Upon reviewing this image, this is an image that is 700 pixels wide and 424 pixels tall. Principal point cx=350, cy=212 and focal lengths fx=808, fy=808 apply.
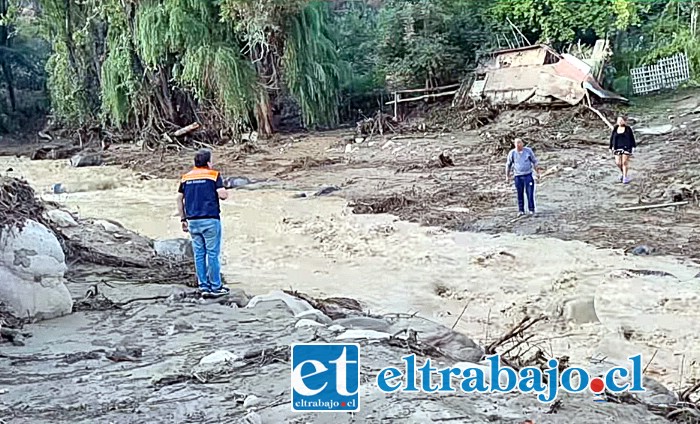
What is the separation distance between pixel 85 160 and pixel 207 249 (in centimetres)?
1963

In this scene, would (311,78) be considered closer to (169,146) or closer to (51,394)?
(169,146)

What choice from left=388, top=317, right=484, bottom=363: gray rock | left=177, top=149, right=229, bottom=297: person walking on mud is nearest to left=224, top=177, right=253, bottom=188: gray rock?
left=177, top=149, right=229, bottom=297: person walking on mud

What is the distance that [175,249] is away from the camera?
38.4 feet

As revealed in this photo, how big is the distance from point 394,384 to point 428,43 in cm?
2386

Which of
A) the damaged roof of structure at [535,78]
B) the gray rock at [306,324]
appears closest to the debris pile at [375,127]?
the damaged roof of structure at [535,78]

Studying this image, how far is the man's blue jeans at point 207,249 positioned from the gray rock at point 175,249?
2.80 m

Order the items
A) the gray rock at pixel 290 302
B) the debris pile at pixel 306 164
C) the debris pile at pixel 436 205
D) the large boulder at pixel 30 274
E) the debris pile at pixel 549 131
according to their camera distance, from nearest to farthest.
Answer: the large boulder at pixel 30 274 < the gray rock at pixel 290 302 < the debris pile at pixel 436 205 < the debris pile at pixel 549 131 < the debris pile at pixel 306 164

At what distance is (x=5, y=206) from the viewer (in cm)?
778

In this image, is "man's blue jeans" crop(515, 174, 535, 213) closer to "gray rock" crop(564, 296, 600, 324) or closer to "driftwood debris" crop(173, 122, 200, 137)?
"gray rock" crop(564, 296, 600, 324)

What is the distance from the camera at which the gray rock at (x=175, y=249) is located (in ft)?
37.6

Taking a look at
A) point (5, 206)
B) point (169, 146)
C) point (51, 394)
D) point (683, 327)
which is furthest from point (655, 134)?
point (51, 394)

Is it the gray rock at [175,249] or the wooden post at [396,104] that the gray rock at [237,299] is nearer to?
the gray rock at [175,249]

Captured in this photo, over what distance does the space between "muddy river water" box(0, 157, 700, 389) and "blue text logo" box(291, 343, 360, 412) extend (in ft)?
9.72

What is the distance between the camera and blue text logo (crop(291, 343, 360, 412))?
475cm
